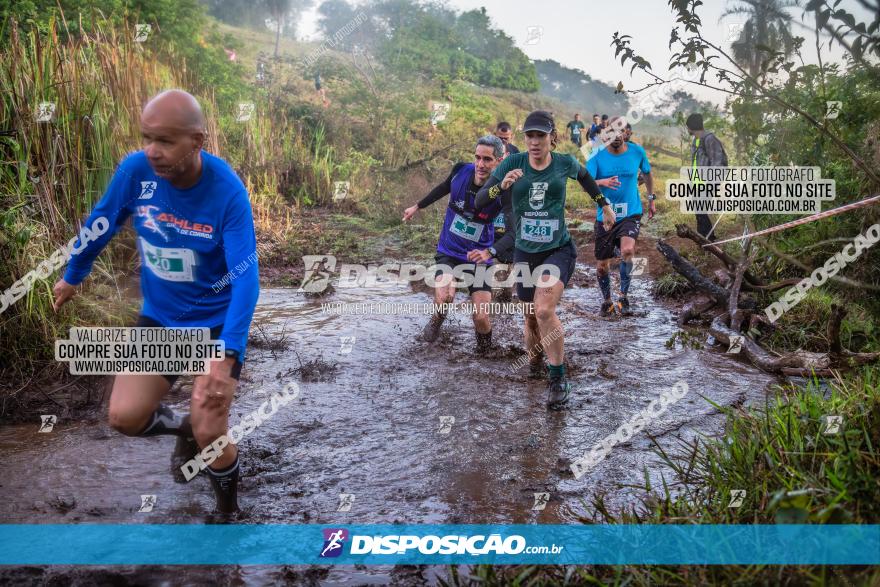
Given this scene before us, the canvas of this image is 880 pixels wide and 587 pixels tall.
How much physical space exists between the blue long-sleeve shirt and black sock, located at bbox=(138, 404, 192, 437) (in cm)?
51

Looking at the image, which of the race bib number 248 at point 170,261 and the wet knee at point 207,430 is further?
the race bib number 248 at point 170,261

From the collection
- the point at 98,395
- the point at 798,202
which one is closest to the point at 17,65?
the point at 98,395

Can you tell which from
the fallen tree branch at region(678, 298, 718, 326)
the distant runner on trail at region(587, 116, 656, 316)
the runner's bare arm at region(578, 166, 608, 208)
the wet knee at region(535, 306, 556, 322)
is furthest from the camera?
the distant runner on trail at region(587, 116, 656, 316)

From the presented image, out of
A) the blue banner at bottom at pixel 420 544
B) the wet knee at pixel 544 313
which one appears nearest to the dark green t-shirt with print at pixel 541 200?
the wet knee at pixel 544 313

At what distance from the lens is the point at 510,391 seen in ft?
20.5

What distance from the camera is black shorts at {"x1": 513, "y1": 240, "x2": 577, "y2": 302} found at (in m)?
5.86

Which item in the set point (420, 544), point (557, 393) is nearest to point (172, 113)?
point (420, 544)

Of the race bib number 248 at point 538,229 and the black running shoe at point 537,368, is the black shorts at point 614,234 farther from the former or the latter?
the race bib number 248 at point 538,229

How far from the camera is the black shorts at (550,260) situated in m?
5.86

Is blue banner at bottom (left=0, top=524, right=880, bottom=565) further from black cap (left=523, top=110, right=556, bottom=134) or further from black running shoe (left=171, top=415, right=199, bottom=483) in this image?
black cap (left=523, top=110, right=556, bottom=134)

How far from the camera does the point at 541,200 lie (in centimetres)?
589

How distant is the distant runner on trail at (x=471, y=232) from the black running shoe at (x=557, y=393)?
5.13 feet

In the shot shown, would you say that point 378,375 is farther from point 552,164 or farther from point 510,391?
point 552,164

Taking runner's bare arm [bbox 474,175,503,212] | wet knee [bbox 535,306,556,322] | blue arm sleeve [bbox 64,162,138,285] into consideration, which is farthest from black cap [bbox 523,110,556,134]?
blue arm sleeve [bbox 64,162,138,285]
